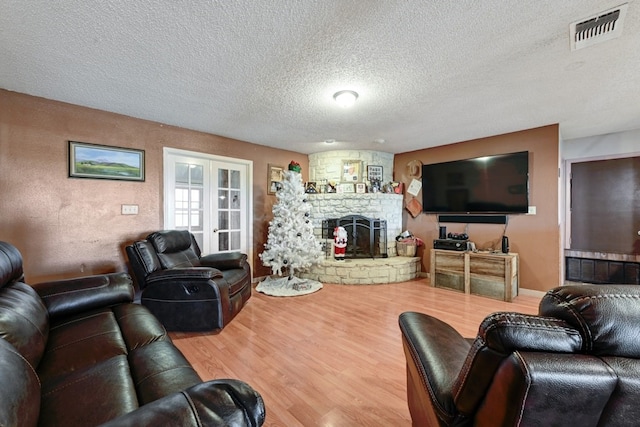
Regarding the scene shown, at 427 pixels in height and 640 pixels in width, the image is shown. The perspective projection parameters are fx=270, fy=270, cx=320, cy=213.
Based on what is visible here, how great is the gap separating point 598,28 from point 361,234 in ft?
12.5

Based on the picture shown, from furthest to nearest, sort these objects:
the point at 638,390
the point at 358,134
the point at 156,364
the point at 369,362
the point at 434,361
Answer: the point at 358,134
the point at 369,362
the point at 156,364
the point at 434,361
the point at 638,390

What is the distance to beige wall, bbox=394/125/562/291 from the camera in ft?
11.9

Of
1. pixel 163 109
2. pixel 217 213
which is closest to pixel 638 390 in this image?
pixel 163 109

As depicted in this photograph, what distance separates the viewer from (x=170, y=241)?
324 cm

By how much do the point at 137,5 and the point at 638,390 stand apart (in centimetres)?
251

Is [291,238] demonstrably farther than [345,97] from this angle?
Yes

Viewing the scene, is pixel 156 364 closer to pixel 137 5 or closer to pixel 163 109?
pixel 137 5

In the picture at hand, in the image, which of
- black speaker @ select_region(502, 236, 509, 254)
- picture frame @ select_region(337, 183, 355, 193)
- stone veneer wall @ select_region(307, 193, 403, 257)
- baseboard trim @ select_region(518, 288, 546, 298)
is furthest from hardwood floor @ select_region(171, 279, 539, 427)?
picture frame @ select_region(337, 183, 355, 193)

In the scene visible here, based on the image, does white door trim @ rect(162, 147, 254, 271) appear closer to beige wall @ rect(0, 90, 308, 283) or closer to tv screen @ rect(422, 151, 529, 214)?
beige wall @ rect(0, 90, 308, 283)

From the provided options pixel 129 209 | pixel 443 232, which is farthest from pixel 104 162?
pixel 443 232

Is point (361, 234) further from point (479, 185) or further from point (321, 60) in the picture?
point (321, 60)

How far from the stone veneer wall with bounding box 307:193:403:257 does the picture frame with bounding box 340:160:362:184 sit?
32cm

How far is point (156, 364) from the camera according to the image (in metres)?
1.23

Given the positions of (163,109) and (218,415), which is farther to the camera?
(163,109)
